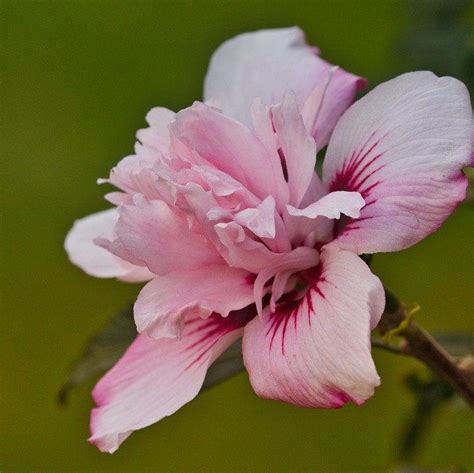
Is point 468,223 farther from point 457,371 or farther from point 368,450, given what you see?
point 457,371

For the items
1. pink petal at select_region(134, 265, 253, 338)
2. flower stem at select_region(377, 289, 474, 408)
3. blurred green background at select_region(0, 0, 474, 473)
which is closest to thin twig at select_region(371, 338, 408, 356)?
flower stem at select_region(377, 289, 474, 408)

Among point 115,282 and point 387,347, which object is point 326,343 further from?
point 115,282

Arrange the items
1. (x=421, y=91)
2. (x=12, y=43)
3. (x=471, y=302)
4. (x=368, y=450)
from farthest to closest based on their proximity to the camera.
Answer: (x=12, y=43) < (x=471, y=302) < (x=368, y=450) < (x=421, y=91)

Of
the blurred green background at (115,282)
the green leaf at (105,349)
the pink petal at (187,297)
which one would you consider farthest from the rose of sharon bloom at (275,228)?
the blurred green background at (115,282)

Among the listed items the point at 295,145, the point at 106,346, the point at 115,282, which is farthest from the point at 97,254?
the point at 115,282

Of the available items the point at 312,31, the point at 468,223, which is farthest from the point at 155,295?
the point at 312,31

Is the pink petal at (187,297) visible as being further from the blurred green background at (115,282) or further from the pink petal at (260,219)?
the blurred green background at (115,282)
